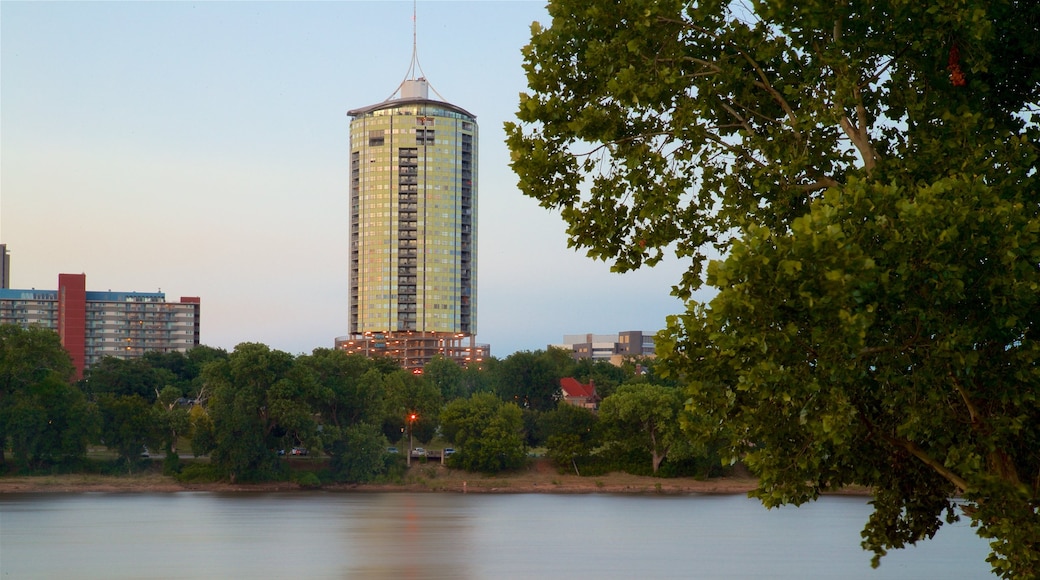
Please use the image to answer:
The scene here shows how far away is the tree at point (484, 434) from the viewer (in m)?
80.6

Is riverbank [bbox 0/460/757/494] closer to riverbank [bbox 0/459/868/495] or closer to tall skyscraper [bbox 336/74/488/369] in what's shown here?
riverbank [bbox 0/459/868/495]

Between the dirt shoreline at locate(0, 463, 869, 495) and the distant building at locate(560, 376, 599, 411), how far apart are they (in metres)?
24.3

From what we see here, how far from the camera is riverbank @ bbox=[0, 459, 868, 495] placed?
78562 millimetres

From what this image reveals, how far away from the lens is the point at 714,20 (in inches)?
498

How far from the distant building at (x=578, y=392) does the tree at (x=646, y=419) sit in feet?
83.5

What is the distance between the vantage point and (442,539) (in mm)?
56062

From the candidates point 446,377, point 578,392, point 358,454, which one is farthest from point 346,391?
point 446,377

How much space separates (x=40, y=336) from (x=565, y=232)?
75490mm

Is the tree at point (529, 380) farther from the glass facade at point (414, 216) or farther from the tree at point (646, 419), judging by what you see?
the glass facade at point (414, 216)

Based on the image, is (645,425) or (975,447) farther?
(645,425)

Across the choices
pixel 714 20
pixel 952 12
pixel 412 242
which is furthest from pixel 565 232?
pixel 412 242

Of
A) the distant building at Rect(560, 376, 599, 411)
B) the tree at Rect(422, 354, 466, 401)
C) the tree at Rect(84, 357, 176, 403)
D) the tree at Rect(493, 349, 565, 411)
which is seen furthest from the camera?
the tree at Rect(422, 354, 466, 401)

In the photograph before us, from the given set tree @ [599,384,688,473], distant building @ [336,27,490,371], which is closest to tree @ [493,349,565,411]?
tree @ [599,384,688,473]

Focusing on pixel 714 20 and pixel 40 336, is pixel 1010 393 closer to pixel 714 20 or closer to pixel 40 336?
pixel 714 20
